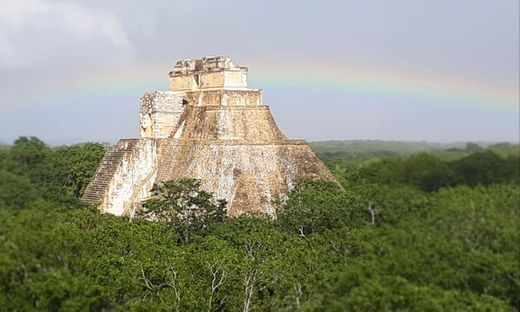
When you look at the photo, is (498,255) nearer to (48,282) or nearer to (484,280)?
(484,280)

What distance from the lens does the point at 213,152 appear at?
3022cm

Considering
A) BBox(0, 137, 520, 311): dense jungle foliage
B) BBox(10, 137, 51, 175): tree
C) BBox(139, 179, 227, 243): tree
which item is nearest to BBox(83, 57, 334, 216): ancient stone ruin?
BBox(139, 179, 227, 243): tree

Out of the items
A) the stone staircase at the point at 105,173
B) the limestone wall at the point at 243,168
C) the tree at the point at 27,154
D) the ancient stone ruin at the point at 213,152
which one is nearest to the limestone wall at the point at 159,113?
the ancient stone ruin at the point at 213,152

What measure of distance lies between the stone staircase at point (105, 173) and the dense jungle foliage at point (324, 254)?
8697mm

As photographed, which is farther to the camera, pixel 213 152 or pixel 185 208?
pixel 213 152

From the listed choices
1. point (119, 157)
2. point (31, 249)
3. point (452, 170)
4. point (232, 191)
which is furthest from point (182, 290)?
point (119, 157)

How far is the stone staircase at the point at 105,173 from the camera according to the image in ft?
97.5

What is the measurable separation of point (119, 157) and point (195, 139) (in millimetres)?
3278

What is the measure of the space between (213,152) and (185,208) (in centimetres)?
477

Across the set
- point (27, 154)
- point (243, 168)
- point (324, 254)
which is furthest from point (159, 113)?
point (27, 154)

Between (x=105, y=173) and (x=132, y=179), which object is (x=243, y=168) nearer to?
(x=132, y=179)

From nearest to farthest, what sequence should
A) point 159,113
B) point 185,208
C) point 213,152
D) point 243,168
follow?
point 185,208, point 243,168, point 213,152, point 159,113

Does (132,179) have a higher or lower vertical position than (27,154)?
lower

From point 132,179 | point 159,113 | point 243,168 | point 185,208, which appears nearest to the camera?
point 185,208
